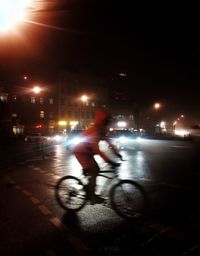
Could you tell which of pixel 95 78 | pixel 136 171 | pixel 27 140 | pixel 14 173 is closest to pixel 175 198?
pixel 136 171

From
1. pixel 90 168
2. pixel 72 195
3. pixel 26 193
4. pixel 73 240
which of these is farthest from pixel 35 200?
pixel 73 240

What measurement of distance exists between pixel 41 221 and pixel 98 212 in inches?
50.6

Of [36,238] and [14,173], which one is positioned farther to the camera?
[14,173]

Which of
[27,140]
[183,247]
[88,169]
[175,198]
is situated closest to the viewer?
[183,247]

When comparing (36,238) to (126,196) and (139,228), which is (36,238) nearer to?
(139,228)

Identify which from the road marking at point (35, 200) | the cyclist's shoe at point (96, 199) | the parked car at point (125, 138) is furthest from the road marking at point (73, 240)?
the parked car at point (125, 138)

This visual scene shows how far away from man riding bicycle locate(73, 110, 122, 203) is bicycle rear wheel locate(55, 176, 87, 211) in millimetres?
222

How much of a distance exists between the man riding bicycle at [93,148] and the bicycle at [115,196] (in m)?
0.19

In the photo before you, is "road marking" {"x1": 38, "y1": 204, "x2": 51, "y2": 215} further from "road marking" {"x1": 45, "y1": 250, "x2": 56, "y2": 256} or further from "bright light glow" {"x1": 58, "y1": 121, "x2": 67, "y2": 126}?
"bright light glow" {"x1": 58, "y1": 121, "x2": 67, "y2": 126}

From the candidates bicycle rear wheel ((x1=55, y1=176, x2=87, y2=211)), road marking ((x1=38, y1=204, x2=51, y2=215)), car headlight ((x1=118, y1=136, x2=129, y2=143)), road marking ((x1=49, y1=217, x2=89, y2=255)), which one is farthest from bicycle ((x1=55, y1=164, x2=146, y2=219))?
car headlight ((x1=118, y1=136, x2=129, y2=143))

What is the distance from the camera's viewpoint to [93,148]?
8.55 m

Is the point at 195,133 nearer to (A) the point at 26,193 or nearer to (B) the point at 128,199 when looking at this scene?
(A) the point at 26,193

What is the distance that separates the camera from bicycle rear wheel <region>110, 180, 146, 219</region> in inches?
296

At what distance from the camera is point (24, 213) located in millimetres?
8055
